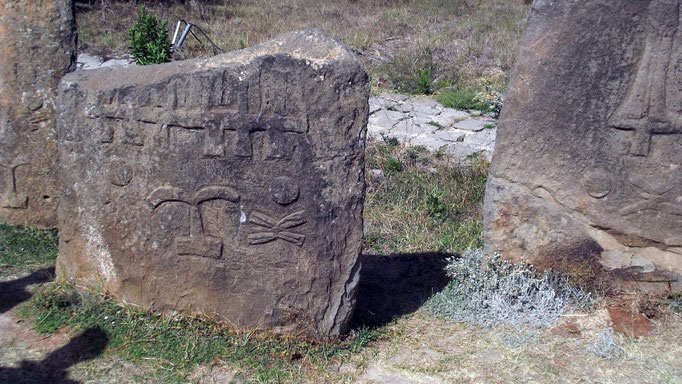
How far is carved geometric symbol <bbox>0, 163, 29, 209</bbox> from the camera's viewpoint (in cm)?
417

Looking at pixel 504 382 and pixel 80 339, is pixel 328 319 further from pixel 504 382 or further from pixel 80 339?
pixel 80 339

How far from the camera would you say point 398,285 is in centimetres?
391

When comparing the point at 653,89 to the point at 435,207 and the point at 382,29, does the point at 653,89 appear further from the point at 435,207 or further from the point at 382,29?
the point at 382,29

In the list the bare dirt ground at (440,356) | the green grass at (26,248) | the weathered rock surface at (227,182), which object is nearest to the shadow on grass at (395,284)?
the bare dirt ground at (440,356)

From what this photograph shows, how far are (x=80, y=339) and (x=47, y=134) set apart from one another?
1.53 meters

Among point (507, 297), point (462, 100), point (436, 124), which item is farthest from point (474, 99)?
point (507, 297)

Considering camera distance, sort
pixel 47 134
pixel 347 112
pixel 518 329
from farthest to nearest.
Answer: pixel 47 134, pixel 518 329, pixel 347 112

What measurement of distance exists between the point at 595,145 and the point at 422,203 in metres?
1.56

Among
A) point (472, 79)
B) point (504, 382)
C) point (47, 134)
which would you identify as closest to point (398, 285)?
point (504, 382)

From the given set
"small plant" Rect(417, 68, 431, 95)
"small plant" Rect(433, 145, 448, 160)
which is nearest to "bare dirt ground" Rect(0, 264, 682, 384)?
"small plant" Rect(433, 145, 448, 160)

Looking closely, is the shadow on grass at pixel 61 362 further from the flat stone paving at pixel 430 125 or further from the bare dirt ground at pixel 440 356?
the flat stone paving at pixel 430 125

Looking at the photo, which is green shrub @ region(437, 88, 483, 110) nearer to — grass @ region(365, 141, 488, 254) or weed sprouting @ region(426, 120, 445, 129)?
weed sprouting @ region(426, 120, 445, 129)

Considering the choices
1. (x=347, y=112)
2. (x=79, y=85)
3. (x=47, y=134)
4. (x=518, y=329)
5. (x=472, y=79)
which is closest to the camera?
(x=347, y=112)

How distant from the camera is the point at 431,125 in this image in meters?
6.79
